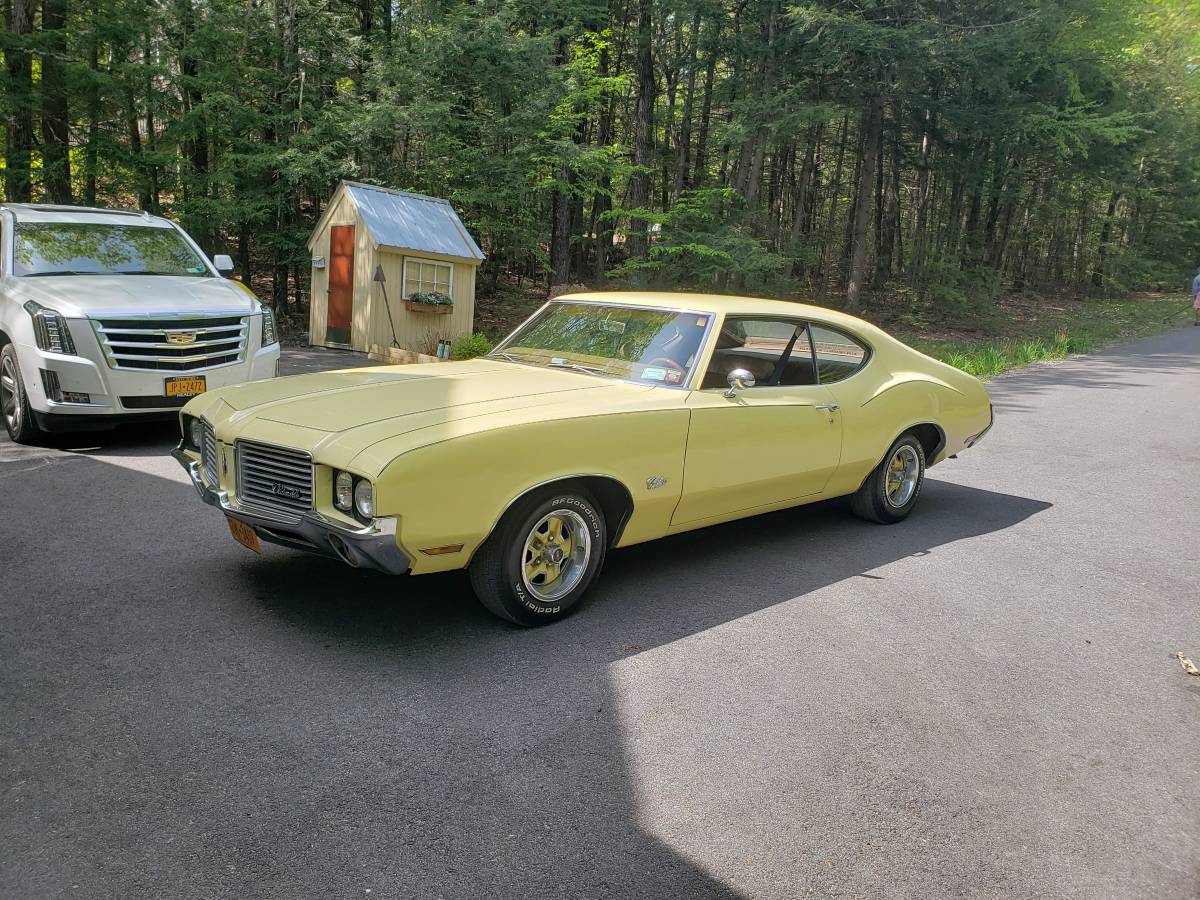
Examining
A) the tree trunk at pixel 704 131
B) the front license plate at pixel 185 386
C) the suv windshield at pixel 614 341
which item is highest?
the tree trunk at pixel 704 131

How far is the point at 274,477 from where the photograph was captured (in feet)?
12.7

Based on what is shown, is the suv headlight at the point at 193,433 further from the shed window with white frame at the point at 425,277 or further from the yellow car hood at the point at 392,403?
the shed window with white frame at the point at 425,277

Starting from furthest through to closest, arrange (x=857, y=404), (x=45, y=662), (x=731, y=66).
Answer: (x=731, y=66) → (x=857, y=404) → (x=45, y=662)

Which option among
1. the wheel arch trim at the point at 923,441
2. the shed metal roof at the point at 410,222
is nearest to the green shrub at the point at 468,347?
the shed metal roof at the point at 410,222

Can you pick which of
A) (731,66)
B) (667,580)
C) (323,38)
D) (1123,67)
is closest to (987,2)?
(731,66)

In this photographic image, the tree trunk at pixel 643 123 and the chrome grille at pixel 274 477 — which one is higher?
the tree trunk at pixel 643 123

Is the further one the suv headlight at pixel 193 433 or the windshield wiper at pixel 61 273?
the windshield wiper at pixel 61 273

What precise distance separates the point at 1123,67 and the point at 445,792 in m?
33.0

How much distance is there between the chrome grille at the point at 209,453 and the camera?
13.9 ft

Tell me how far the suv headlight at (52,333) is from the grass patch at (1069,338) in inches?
519

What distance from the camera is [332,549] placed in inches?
143

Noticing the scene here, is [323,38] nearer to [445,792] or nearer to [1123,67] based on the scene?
[445,792]

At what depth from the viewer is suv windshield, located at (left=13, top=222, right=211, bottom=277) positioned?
25.8ft

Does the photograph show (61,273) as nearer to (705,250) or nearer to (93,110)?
(93,110)
